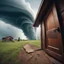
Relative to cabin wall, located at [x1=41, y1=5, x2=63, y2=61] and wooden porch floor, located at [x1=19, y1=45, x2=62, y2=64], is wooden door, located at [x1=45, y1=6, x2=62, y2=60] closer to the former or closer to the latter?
cabin wall, located at [x1=41, y1=5, x2=63, y2=61]

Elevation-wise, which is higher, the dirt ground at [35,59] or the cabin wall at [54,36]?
the cabin wall at [54,36]

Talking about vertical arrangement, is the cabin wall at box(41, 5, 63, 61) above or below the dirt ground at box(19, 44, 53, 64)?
above

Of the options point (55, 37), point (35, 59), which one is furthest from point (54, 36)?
point (35, 59)

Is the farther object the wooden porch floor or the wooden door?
the wooden porch floor

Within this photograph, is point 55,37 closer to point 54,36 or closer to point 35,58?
point 54,36

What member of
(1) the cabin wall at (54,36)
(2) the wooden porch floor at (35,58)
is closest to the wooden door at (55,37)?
(1) the cabin wall at (54,36)

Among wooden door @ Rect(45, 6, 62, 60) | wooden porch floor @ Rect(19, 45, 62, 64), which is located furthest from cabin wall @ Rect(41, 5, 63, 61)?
wooden porch floor @ Rect(19, 45, 62, 64)

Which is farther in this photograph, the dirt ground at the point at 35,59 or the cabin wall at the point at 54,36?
the dirt ground at the point at 35,59

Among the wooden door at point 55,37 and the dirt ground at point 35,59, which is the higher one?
the wooden door at point 55,37

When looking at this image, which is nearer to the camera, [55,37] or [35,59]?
[55,37]

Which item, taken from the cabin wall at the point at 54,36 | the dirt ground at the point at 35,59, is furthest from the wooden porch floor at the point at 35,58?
the cabin wall at the point at 54,36

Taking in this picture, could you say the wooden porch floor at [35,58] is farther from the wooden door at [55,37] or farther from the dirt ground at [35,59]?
the wooden door at [55,37]

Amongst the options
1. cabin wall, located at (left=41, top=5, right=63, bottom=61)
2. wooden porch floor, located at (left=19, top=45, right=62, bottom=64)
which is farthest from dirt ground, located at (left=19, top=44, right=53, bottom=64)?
cabin wall, located at (left=41, top=5, right=63, bottom=61)

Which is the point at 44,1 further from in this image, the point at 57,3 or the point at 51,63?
the point at 51,63
